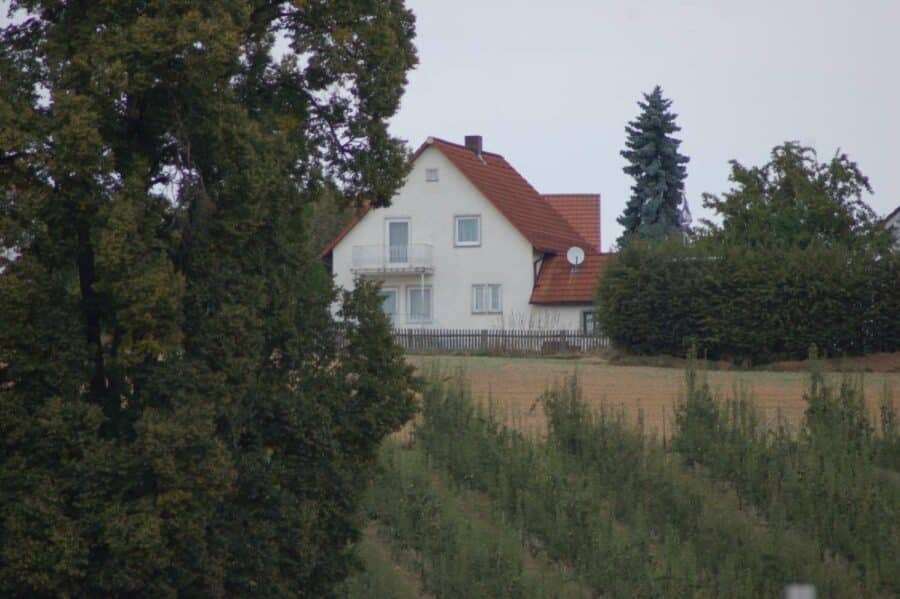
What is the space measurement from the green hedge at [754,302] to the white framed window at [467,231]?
18.5m

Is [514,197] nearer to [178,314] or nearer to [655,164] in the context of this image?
[655,164]

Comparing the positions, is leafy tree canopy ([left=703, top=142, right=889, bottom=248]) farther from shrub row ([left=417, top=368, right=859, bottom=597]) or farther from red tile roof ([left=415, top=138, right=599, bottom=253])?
shrub row ([left=417, top=368, right=859, bottom=597])

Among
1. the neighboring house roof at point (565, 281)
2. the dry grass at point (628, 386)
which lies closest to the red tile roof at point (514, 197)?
the neighboring house roof at point (565, 281)

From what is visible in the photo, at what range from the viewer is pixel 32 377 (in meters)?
11.5

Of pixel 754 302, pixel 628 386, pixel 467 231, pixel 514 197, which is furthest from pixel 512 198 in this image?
pixel 628 386

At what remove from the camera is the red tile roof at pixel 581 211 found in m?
70.4

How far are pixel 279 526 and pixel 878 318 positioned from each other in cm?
2780

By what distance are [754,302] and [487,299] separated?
21.0 meters

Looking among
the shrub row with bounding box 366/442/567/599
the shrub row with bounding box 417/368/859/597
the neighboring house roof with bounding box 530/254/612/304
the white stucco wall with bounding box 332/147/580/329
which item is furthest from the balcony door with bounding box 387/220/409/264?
the shrub row with bounding box 366/442/567/599

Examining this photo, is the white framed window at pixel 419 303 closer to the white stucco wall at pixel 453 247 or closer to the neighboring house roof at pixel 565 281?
the white stucco wall at pixel 453 247

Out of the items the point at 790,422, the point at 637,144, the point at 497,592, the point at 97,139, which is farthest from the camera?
the point at 637,144

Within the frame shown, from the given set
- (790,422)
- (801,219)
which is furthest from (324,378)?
(801,219)

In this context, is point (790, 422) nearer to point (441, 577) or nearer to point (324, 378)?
point (441, 577)

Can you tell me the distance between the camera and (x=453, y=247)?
57.7m
